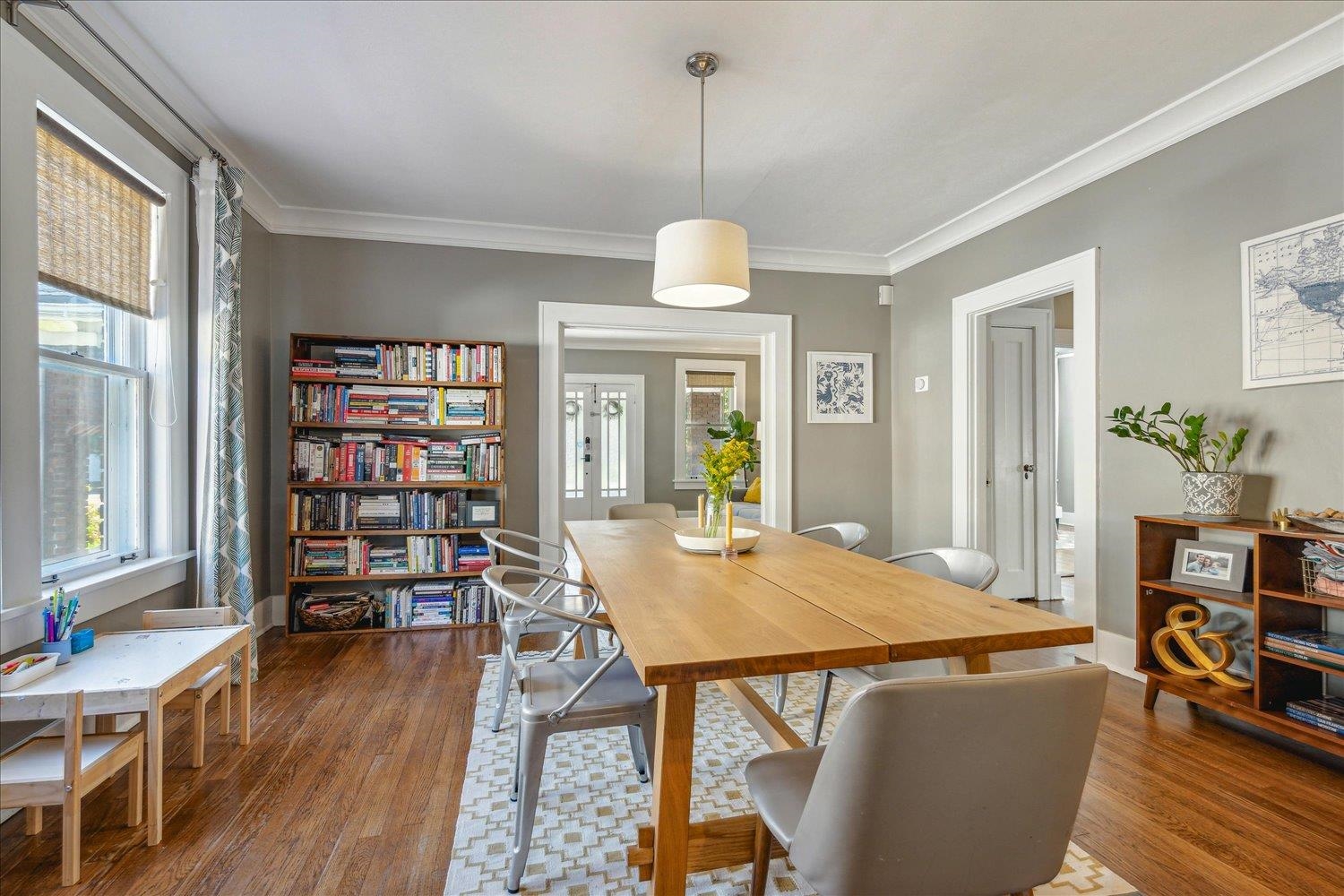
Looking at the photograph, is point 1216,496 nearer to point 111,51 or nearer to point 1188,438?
point 1188,438

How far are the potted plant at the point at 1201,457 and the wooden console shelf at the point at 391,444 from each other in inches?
133

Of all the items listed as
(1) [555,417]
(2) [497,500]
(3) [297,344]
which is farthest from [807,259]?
(3) [297,344]

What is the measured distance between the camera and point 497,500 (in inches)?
163

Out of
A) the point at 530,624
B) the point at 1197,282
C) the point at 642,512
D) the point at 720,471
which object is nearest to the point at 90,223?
the point at 530,624

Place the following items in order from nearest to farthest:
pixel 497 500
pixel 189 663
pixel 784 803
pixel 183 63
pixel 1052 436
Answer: pixel 784 803
pixel 189 663
pixel 183 63
pixel 497 500
pixel 1052 436

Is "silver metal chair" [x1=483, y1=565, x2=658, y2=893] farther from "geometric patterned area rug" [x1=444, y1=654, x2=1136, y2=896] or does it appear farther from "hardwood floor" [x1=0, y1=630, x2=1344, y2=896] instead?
"hardwood floor" [x1=0, y1=630, x2=1344, y2=896]

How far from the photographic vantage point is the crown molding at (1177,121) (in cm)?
232

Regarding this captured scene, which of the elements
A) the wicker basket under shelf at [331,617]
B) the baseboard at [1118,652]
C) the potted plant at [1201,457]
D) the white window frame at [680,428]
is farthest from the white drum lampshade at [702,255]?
the white window frame at [680,428]

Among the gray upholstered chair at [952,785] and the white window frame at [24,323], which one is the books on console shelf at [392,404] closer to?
the white window frame at [24,323]

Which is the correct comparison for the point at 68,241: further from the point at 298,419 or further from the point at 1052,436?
the point at 1052,436

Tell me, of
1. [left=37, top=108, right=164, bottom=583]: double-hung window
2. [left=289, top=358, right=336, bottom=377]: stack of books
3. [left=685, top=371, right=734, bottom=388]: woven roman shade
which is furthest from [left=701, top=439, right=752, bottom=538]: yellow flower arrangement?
[left=685, top=371, right=734, bottom=388]: woven roman shade

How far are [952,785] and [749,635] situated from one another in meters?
0.45

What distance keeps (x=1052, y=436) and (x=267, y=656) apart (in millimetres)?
5247

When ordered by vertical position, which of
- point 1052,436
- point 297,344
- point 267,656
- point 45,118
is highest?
point 45,118
